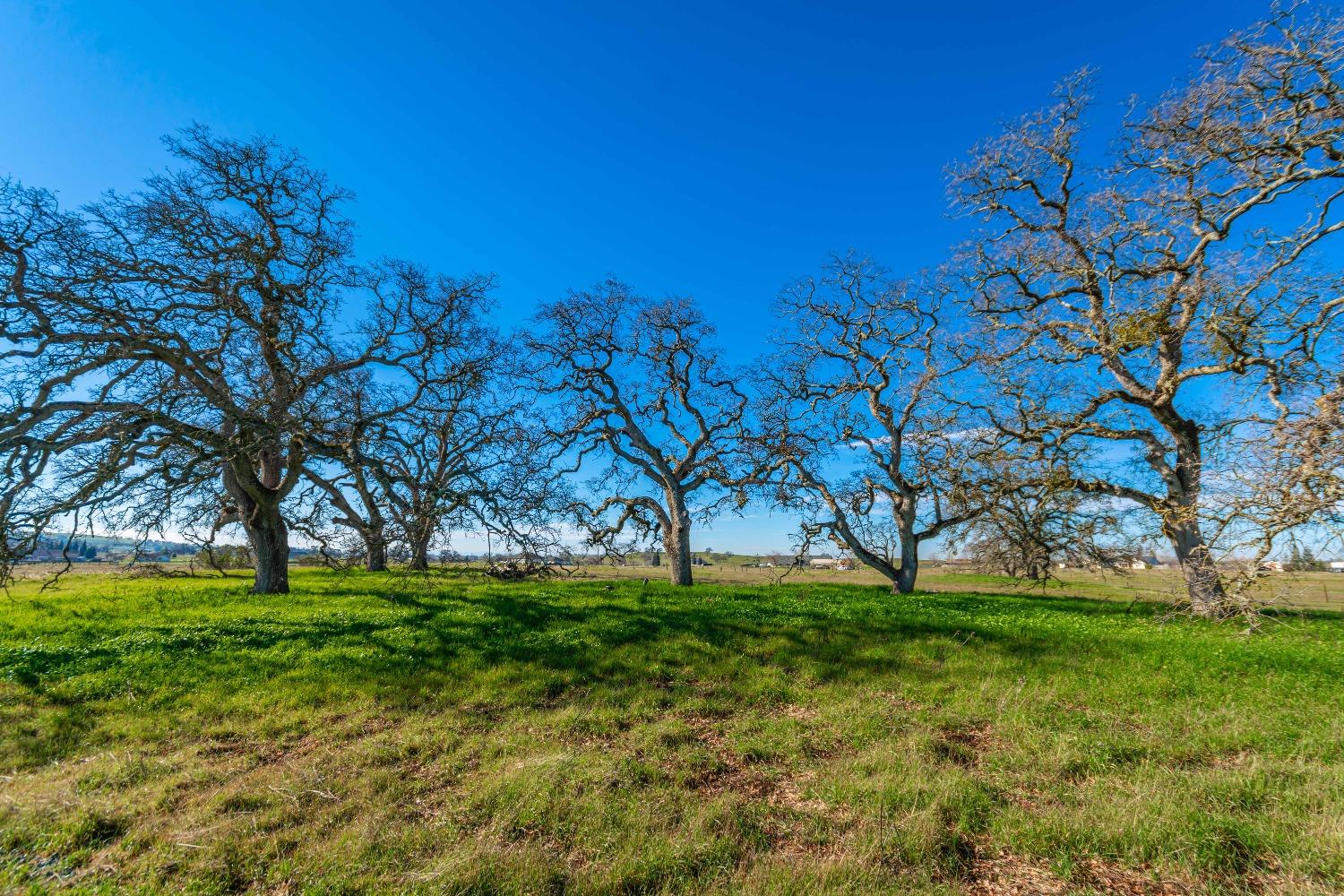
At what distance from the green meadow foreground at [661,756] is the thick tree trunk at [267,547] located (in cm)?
493

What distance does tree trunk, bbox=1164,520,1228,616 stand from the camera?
25.1ft

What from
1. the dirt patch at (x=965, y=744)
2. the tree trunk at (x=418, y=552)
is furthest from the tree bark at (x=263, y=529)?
the dirt patch at (x=965, y=744)

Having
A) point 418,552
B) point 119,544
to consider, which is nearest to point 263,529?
point 119,544

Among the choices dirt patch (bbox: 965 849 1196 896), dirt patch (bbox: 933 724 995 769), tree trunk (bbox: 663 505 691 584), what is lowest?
dirt patch (bbox: 933 724 995 769)

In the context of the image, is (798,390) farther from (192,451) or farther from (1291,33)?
(192,451)

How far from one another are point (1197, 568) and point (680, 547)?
1821 cm

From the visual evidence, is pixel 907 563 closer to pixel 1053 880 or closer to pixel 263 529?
pixel 1053 880

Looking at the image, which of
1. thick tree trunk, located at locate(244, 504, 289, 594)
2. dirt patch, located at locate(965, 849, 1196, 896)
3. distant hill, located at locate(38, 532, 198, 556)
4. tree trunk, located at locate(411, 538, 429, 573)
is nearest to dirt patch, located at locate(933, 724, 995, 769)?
dirt patch, located at locate(965, 849, 1196, 896)

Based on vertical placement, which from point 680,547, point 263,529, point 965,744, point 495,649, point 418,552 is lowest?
point 965,744

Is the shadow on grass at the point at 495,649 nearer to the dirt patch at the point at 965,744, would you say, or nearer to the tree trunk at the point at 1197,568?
the tree trunk at the point at 1197,568

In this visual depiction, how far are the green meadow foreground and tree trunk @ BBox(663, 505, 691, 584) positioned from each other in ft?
35.3

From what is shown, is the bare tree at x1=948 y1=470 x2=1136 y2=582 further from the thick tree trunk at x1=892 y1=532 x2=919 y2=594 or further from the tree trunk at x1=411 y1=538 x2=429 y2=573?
the tree trunk at x1=411 y1=538 x2=429 y2=573

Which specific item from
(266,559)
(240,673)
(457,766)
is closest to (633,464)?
(266,559)

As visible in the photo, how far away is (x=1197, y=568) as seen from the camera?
7.45 m
